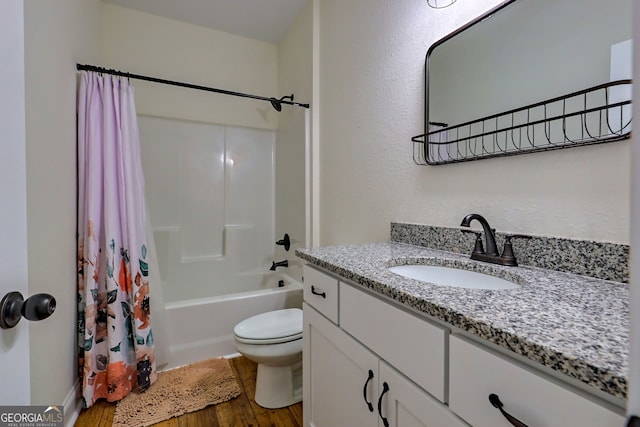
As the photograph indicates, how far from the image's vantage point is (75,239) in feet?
5.10

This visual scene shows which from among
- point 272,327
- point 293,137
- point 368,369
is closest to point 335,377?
point 368,369

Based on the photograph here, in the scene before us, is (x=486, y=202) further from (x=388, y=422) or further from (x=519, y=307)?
(x=388, y=422)

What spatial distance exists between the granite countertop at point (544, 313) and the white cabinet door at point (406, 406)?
20 cm

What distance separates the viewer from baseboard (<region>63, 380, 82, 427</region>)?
136 centimetres

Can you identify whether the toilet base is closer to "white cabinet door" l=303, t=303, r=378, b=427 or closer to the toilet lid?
the toilet lid

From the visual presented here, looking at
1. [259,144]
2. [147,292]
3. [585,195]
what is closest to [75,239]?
[147,292]

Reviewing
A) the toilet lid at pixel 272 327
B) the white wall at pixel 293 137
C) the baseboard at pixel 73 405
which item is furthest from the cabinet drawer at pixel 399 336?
the baseboard at pixel 73 405

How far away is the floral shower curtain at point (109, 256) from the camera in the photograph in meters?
1.52

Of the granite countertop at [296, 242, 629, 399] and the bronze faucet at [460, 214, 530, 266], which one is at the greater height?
the bronze faucet at [460, 214, 530, 266]

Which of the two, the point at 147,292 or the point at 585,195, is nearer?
the point at 585,195

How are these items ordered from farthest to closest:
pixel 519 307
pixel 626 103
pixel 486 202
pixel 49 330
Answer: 1. pixel 49 330
2. pixel 486 202
3. pixel 626 103
4. pixel 519 307

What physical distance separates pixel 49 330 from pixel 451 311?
159 centimetres

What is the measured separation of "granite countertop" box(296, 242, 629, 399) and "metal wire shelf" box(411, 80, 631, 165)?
0.39 metres

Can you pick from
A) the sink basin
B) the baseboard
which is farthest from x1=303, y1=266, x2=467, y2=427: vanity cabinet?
the baseboard
